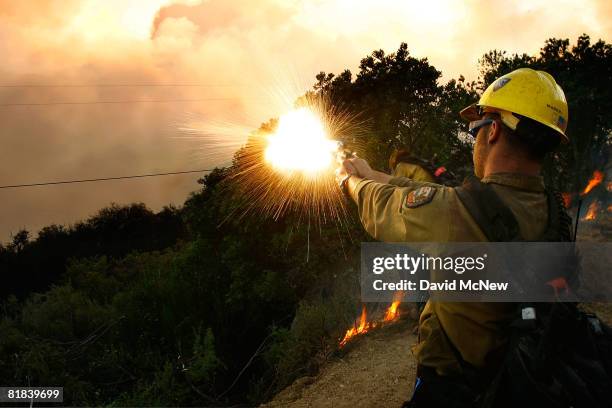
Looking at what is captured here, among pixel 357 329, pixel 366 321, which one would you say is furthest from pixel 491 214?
pixel 366 321

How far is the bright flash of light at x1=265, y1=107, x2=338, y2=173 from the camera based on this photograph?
3586mm

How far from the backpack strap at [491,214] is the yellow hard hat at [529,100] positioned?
18.0 inches

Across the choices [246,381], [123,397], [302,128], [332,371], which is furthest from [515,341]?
[246,381]

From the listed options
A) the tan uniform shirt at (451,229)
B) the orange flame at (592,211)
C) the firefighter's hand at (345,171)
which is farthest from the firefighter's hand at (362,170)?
the orange flame at (592,211)

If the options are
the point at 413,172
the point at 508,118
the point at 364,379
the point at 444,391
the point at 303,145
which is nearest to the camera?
the point at 444,391

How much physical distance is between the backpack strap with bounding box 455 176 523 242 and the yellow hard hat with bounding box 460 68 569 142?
46 cm

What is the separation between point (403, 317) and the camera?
9.85m

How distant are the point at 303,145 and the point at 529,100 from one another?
203cm

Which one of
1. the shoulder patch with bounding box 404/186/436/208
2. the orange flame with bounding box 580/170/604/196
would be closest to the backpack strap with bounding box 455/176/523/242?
the shoulder patch with bounding box 404/186/436/208

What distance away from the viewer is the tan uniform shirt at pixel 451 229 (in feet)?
6.46

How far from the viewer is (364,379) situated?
24.7 feet

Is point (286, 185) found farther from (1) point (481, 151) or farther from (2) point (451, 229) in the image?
(2) point (451, 229)

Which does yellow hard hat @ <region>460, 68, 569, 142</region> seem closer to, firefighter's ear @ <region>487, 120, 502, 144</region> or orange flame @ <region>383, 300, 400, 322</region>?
firefighter's ear @ <region>487, 120, 502, 144</region>

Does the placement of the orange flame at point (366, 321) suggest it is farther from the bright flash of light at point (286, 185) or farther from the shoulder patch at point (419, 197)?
the shoulder patch at point (419, 197)
